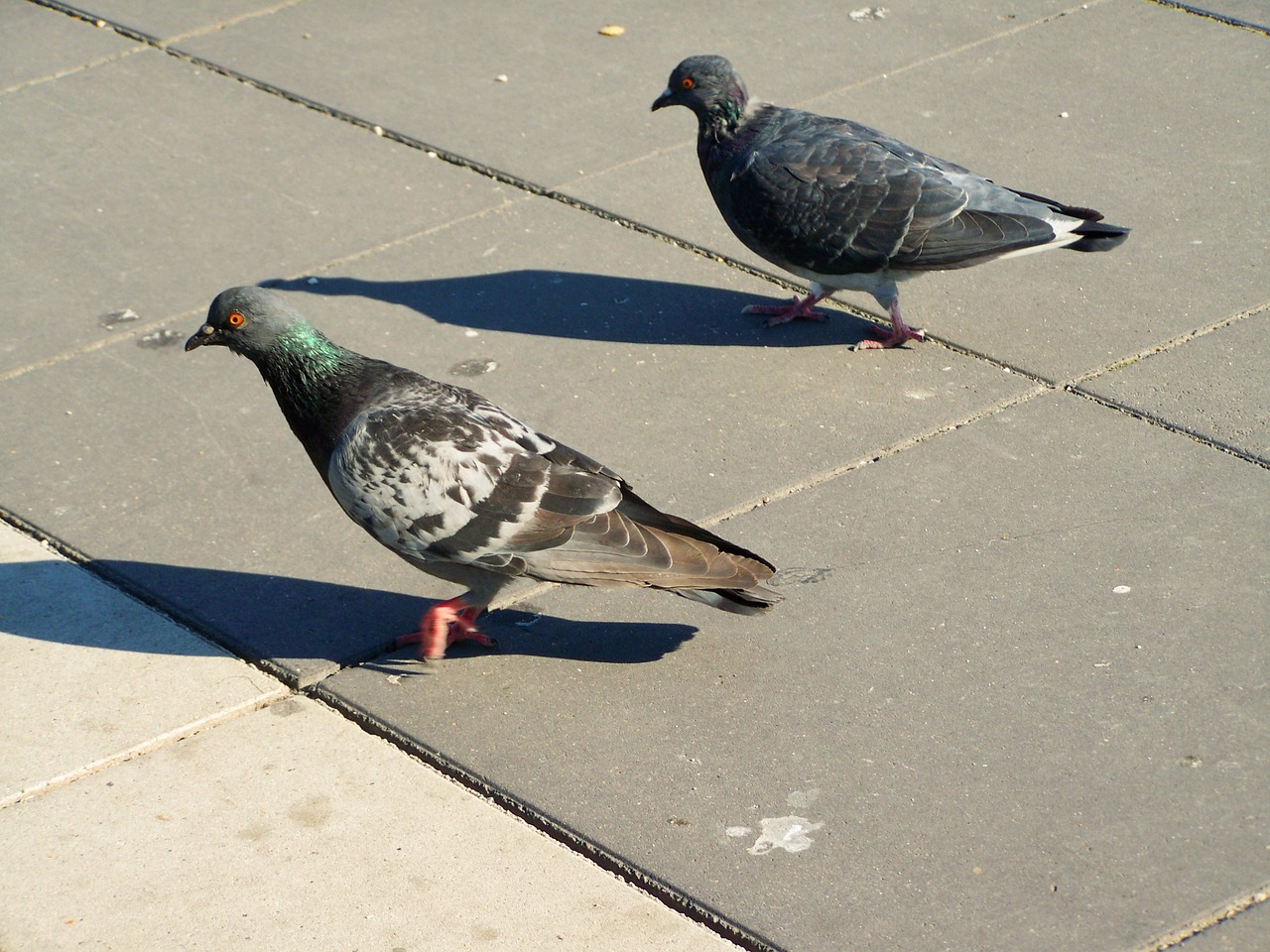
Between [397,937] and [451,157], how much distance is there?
485 centimetres

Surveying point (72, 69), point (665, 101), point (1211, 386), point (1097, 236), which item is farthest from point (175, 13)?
point (1211, 386)

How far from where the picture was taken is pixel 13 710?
14.4 ft

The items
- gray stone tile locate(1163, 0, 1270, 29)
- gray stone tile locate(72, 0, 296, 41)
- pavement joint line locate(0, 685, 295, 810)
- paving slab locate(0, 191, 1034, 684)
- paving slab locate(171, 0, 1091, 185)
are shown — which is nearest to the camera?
pavement joint line locate(0, 685, 295, 810)

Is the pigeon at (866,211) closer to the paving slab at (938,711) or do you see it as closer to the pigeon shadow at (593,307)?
the pigeon shadow at (593,307)

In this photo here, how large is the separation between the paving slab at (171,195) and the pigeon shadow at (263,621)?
1617 mm

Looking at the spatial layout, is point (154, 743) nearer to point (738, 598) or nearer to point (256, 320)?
point (256, 320)

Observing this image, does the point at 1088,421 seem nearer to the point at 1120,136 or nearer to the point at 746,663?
the point at 746,663

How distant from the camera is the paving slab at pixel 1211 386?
5410mm

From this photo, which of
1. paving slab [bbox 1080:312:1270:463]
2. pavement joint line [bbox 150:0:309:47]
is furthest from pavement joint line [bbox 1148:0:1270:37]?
pavement joint line [bbox 150:0:309:47]

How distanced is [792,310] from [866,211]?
1.88 ft

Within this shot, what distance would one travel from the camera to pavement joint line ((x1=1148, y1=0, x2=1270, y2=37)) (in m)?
8.61

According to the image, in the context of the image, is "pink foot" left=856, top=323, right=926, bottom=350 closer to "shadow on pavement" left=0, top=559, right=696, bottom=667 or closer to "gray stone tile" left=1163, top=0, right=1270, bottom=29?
"shadow on pavement" left=0, top=559, right=696, bottom=667

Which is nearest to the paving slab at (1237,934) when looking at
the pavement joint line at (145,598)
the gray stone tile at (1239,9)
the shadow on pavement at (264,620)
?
the shadow on pavement at (264,620)

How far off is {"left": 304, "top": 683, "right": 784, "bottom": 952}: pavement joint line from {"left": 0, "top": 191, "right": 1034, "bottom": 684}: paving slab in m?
0.27
